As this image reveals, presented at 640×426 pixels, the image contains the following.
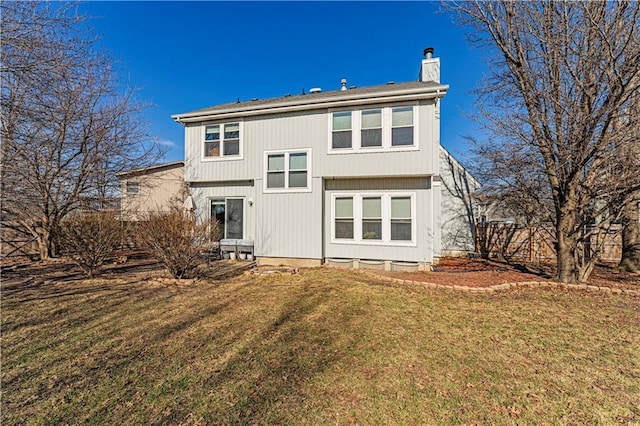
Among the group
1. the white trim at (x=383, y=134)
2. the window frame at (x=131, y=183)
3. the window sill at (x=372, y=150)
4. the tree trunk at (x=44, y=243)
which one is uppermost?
the white trim at (x=383, y=134)

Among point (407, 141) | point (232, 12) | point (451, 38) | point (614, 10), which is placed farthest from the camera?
point (232, 12)

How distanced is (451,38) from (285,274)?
10.4 metres

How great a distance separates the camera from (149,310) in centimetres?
529

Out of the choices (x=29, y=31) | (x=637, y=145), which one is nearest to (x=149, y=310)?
(x=29, y=31)

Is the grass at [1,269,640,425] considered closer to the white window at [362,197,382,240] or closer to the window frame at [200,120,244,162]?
the white window at [362,197,382,240]

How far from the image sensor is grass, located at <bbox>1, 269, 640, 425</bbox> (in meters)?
2.63

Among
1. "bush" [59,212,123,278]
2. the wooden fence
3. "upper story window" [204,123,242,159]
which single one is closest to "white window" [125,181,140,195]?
"upper story window" [204,123,242,159]

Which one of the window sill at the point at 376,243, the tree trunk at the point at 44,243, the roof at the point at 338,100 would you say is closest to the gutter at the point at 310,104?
the roof at the point at 338,100

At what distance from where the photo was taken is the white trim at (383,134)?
880cm

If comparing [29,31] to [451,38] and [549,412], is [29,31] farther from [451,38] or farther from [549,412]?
[451,38]

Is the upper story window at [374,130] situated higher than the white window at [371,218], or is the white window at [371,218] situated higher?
the upper story window at [374,130]

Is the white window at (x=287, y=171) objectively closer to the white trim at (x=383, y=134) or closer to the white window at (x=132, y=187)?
the white trim at (x=383, y=134)

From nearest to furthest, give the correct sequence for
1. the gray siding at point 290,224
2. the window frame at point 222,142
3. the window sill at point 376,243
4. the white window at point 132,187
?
the window sill at point 376,243 → the gray siding at point 290,224 → the window frame at point 222,142 → the white window at point 132,187

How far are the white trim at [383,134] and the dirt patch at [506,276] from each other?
4.03 meters
